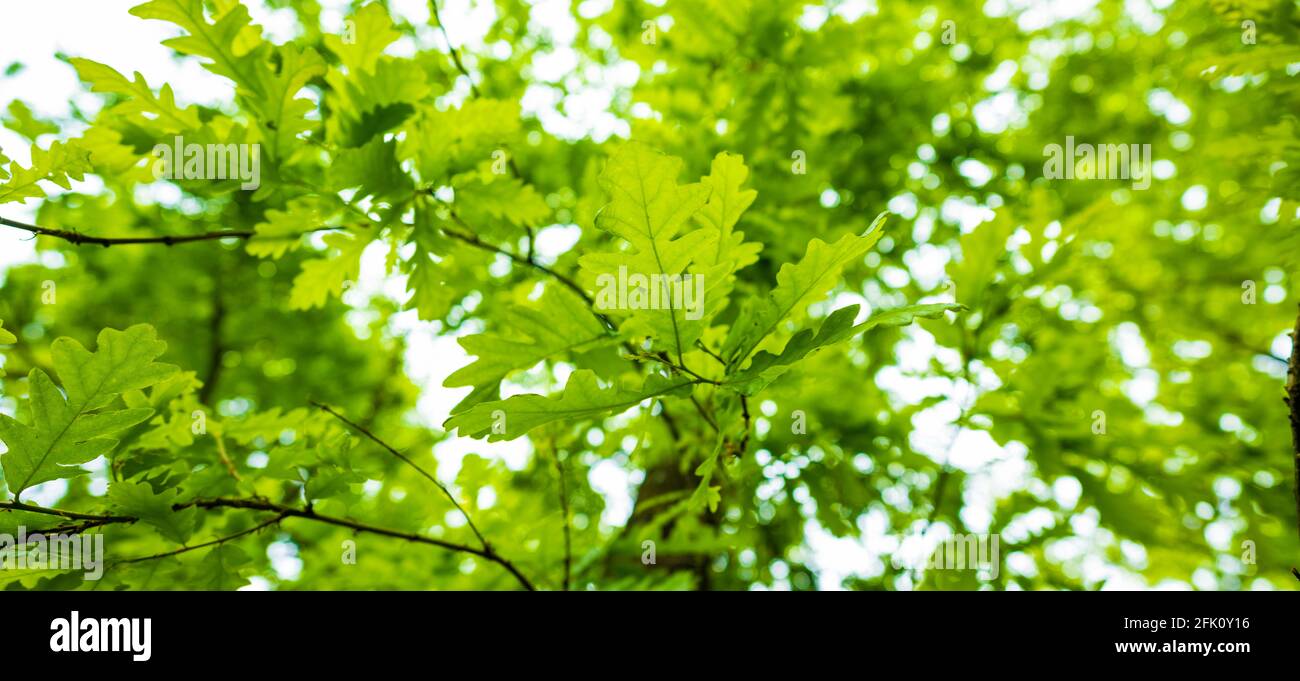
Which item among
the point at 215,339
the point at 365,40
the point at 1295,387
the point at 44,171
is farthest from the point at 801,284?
the point at 215,339

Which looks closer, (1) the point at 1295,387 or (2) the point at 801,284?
(2) the point at 801,284

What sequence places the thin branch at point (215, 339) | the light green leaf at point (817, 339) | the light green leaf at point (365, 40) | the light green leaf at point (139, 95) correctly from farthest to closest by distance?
the thin branch at point (215, 339)
the light green leaf at point (365, 40)
the light green leaf at point (139, 95)
the light green leaf at point (817, 339)

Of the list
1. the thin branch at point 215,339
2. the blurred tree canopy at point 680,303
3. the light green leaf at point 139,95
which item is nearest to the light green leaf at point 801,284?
the blurred tree canopy at point 680,303

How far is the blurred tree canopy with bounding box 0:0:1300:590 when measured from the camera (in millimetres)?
1228

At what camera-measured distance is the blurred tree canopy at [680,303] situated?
1.23 m

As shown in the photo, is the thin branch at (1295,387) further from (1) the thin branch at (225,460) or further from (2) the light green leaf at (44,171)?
(2) the light green leaf at (44,171)

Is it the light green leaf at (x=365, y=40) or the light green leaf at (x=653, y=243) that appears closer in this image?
the light green leaf at (x=653, y=243)

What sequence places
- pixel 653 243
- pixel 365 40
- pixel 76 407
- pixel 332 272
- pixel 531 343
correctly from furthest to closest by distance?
pixel 332 272, pixel 365 40, pixel 531 343, pixel 76 407, pixel 653 243

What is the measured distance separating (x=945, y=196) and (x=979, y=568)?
161 centimetres

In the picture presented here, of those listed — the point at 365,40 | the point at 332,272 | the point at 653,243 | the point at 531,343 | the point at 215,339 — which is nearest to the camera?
the point at 653,243

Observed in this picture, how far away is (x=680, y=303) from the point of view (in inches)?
42.1

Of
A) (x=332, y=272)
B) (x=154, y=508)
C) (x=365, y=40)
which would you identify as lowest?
(x=154, y=508)

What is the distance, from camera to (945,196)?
305 cm

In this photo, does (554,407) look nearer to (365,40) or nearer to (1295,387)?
(365,40)
